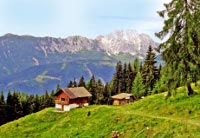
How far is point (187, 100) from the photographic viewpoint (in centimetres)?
5231

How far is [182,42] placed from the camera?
50.5 meters

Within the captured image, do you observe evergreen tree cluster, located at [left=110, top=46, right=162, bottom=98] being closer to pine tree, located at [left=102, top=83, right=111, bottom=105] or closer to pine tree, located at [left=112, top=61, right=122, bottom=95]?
pine tree, located at [left=112, top=61, right=122, bottom=95]

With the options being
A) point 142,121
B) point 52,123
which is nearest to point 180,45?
point 142,121

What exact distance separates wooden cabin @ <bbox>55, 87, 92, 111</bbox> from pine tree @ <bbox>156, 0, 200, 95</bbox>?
3760 centimetres

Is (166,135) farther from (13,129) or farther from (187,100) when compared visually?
(13,129)

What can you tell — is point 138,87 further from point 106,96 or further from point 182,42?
point 182,42

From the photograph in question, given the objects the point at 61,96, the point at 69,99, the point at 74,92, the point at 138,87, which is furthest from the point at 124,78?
the point at 69,99

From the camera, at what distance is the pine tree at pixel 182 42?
49.1 meters

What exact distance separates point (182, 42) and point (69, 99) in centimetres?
4097

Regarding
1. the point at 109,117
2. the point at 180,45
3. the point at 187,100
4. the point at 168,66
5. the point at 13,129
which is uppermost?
the point at 180,45

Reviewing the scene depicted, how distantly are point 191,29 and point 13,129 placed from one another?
42431mm

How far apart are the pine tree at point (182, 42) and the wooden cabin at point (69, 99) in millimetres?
37599

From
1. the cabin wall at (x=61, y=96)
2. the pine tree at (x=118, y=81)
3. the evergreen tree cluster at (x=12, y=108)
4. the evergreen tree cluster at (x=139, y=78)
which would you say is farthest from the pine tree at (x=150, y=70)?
→ the evergreen tree cluster at (x=12, y=108)

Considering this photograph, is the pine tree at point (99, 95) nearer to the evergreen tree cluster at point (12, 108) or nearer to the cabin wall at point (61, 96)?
the evergreen tree cluster at point (12, 108)
